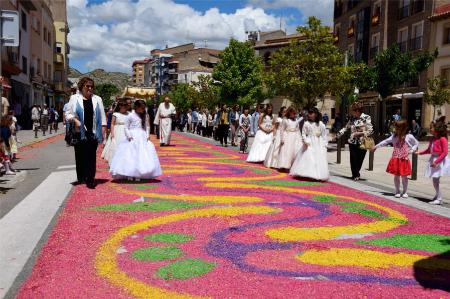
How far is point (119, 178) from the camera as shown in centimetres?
1010

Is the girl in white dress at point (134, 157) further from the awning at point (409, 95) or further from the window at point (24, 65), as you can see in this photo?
the window at point (24, 65)

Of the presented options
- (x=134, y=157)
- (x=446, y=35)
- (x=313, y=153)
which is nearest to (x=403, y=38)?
(x=446, y=35)

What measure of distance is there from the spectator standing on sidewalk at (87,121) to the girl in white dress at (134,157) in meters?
0.65

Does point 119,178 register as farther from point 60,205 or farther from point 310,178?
point 310,178

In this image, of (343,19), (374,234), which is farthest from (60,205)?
(343,19)

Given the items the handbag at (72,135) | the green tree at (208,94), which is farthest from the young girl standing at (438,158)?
the green tree at (208,94)

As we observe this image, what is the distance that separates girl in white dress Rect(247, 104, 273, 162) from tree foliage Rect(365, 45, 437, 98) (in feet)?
54.6

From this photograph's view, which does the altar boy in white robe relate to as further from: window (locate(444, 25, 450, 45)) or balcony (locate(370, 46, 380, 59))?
balcony (locate(370, 46, 380, 59))

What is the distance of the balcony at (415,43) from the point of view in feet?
128

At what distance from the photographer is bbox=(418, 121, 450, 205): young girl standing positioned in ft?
28.3

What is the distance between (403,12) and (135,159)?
3790cm

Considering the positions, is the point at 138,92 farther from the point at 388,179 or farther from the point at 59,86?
the point at 59,86

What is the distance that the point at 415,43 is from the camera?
130 ft

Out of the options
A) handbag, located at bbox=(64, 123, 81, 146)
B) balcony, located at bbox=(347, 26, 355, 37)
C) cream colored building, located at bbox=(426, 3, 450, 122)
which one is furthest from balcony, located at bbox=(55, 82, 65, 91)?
handbag, located at bbox=(64, 123, 81, 146)
